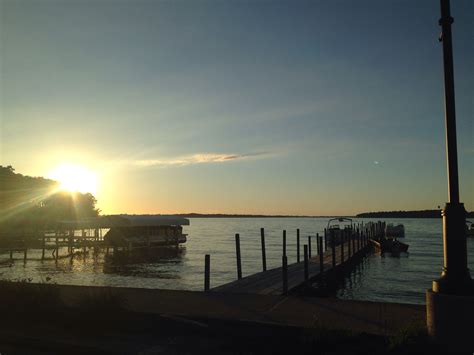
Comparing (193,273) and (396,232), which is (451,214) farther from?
(396,232)

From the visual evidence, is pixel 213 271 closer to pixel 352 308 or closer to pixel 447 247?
pixel 352 308

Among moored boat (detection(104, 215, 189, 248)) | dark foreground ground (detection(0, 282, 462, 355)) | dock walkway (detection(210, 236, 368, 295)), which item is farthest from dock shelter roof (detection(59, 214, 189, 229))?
dark foreground ground (detection(0, 282, 462, 355))

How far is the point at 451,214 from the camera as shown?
670 centimetres

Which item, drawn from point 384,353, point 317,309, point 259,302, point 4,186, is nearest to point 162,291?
point 259,302

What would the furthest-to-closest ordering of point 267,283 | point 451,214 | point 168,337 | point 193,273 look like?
point 193,273 → point 267,283 → point 168,337 → point 451,214

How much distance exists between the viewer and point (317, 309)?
1017cm

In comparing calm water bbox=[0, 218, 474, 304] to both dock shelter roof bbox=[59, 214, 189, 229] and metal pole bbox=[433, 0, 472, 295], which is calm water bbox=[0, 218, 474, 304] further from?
metal pole bbox=[433, 0, 472, 295]

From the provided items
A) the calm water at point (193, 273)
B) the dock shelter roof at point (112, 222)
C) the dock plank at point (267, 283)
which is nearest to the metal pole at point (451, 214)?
the dock plank at point (267, 283)

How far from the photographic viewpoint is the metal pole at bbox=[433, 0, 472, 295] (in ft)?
21.3

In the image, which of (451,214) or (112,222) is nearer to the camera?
(451,214)

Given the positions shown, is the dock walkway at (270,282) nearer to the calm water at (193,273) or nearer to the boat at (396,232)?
the calm water at (193,273)

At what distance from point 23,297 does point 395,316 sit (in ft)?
26.8

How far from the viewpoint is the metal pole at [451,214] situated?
6505 mm

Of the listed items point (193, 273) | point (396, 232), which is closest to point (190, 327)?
point (193, 273)
